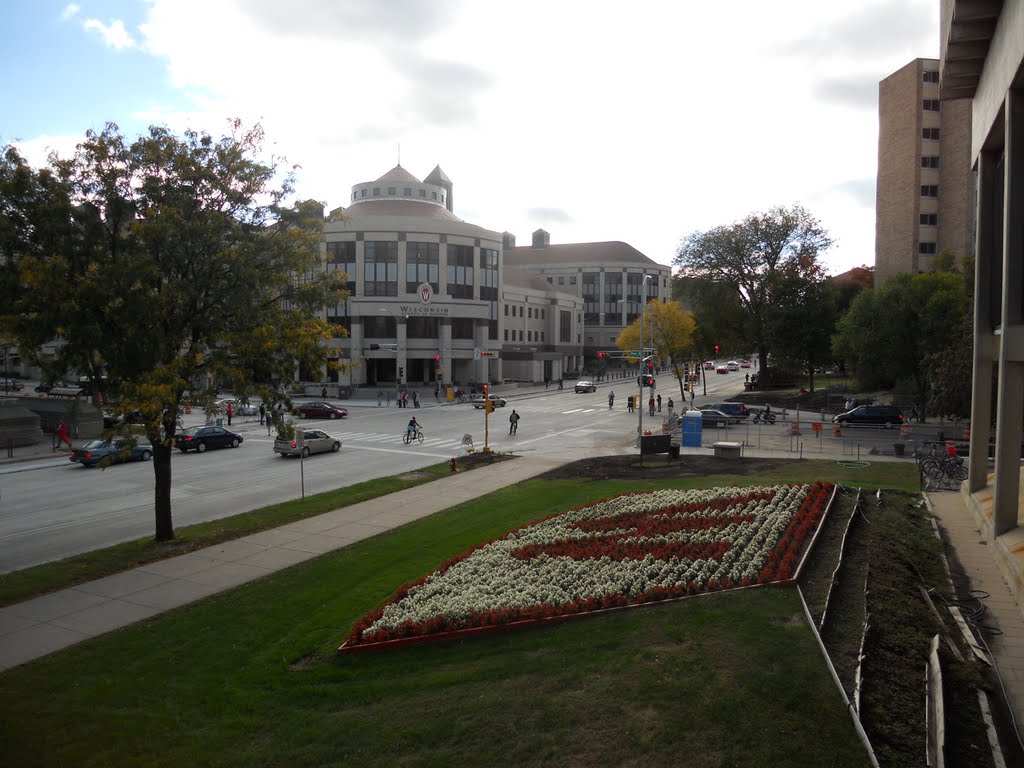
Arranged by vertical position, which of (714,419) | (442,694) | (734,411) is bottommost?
(442,694)

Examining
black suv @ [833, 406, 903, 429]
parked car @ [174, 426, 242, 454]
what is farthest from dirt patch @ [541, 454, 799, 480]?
Answer: parked car @ [174, 426, 242, 454]

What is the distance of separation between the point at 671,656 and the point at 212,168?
14.7 metres

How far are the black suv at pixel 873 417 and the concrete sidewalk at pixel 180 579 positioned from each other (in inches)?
1216

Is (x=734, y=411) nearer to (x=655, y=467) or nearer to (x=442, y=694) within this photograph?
(x=655, y=467)

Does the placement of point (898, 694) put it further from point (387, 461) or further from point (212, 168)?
point (387, 461)

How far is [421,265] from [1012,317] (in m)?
67.2

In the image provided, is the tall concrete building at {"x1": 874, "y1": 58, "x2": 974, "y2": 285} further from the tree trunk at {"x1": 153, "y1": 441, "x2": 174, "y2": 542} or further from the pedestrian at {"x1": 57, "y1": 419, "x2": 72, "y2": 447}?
the pedestrian at {"x1": 57, "y1": 419, "x2": 72, "y2": 447}

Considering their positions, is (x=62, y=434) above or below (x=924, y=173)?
below

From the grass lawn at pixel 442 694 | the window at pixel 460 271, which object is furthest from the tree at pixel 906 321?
the grass lawn at pixel 442 694

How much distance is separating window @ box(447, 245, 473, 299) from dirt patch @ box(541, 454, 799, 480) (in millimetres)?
52205

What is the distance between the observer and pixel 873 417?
43438 mm

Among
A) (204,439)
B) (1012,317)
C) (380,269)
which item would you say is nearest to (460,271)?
(380,269)

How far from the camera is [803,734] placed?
7168mm

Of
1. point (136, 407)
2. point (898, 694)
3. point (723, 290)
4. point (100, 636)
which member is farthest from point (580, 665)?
point (723, 290)
